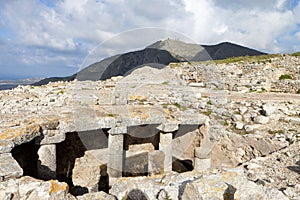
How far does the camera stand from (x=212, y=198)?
3.17 metres

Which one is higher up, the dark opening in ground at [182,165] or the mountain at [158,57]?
the mountain at [158,57]

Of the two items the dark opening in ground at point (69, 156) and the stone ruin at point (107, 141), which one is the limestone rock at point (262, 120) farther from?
the dark opening in ground at point (69, 156)

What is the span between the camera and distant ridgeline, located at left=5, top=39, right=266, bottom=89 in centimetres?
1450

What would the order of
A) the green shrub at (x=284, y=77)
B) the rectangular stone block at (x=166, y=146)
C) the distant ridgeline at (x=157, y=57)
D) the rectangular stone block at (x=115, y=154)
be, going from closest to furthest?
1. the rectangular stone block at (x=115, y=154)
2. the rectangular stone block at (x=166, y=146)
3. the distant ridgeline at (x=157, y=57)
4. the green shrub at (x=284, y=77)

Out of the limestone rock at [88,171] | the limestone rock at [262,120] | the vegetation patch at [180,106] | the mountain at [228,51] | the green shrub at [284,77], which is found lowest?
the limestone rock at [88,171]

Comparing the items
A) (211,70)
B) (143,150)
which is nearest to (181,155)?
(143,150)

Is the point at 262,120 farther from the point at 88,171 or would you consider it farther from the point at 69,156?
the point at 69,156

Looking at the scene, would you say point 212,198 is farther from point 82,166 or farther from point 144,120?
point 82,166

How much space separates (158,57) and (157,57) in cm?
14

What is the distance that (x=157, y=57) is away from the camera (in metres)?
25.9

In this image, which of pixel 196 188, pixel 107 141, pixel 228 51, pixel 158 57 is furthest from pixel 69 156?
pixel 228 51

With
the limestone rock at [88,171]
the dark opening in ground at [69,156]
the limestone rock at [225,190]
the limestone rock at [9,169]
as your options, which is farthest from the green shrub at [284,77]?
the limestone rock at [9,169]

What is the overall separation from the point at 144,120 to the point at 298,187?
3.82 metres

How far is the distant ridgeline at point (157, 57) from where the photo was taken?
14.5 meters
